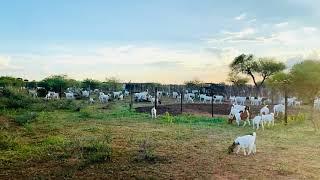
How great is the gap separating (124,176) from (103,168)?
39.0 inches

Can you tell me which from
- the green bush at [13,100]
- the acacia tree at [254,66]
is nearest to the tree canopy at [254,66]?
the acacia tree at [254,66]

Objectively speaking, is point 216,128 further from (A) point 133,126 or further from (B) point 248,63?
(B) point 248,63

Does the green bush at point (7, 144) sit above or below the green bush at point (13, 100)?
below

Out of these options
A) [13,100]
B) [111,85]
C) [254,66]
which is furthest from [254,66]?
[13,100]

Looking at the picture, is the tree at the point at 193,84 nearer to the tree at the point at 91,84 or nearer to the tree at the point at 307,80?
the tree at the point at 91,84

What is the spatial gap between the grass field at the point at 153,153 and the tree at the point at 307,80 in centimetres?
247

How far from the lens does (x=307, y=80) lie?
2184 centimetres

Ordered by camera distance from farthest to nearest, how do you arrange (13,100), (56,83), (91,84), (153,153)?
(91,84), (56,83), (13,100), (153,153)

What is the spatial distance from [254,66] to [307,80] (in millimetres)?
44649

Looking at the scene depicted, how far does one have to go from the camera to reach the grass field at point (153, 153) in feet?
36.3

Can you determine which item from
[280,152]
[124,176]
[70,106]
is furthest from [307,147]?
[70,106]

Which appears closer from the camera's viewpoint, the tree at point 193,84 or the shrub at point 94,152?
the shrub at point 94,152

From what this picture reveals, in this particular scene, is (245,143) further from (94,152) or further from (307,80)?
(307,80)

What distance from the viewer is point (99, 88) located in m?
62.6
